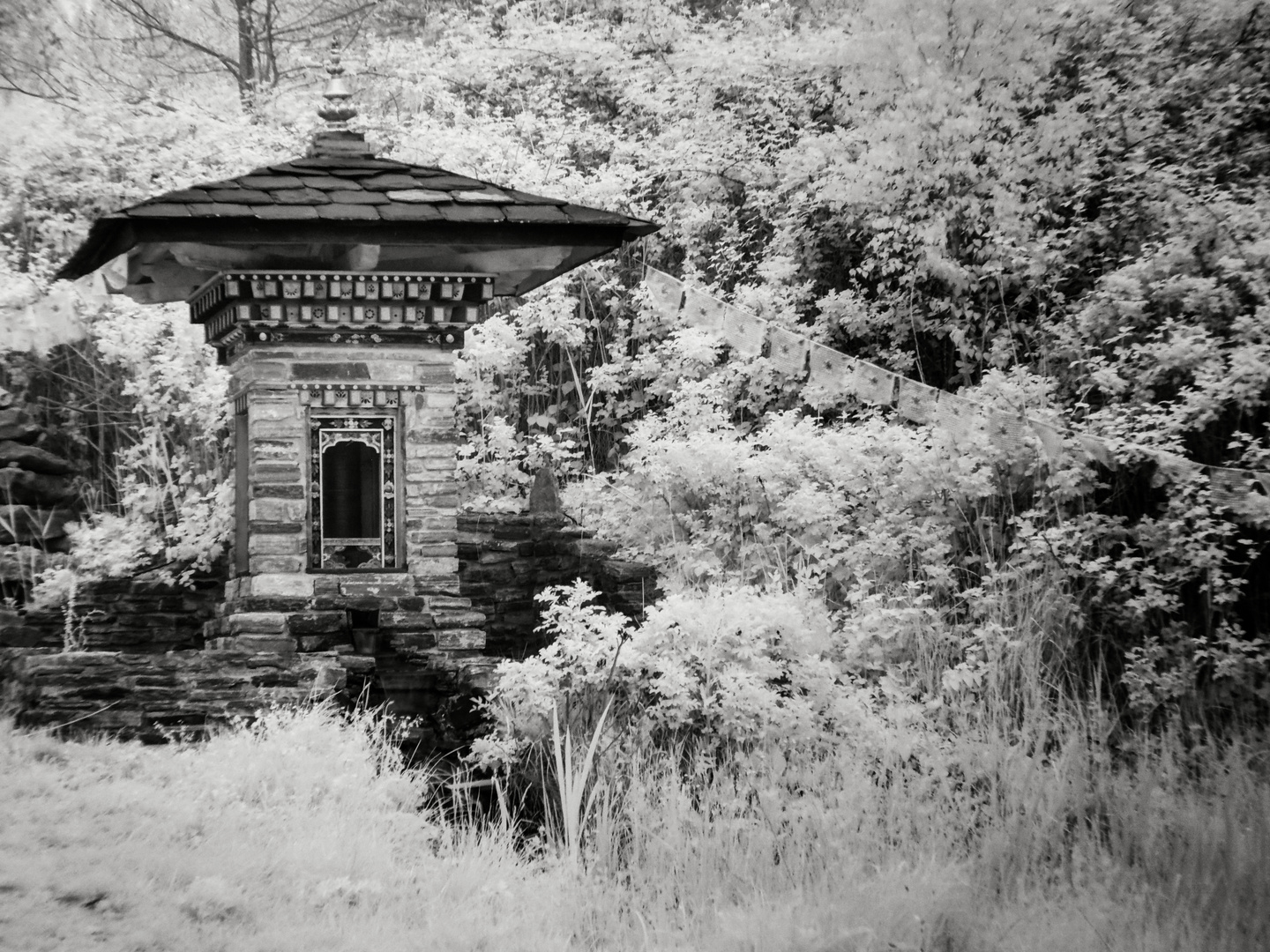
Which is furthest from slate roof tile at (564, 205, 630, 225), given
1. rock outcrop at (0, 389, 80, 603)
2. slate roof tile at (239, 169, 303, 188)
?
rock outcrop at (0, 389, 80, 603)

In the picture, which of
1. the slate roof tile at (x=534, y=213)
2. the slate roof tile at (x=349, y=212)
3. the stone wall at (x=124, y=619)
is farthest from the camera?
the stone wall at (x=124, y=619)

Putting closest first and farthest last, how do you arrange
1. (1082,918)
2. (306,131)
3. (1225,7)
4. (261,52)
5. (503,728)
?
(1082,918) < (503,728) < (1225,7) < (306,131) < (261,52)

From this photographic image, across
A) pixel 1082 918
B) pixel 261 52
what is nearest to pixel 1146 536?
pixel 1082 918

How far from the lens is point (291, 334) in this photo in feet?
23.6

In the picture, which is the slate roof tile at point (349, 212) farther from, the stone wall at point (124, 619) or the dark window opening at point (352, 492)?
the stone wall at point (124, 619)

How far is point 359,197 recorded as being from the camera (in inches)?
271

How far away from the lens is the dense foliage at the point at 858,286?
783 cm

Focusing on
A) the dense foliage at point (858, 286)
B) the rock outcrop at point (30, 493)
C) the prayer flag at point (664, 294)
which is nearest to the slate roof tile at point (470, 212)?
the dense foliage at point (858, 286)

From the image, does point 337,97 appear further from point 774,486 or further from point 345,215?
point 774,486

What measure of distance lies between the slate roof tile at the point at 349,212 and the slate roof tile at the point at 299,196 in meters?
0.08

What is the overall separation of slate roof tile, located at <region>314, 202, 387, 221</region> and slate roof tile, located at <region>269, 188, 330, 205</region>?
82mm

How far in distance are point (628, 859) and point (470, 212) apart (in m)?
3.59

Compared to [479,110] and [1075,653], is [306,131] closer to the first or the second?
[479,110]

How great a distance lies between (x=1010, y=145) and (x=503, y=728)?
7123 millimetres
